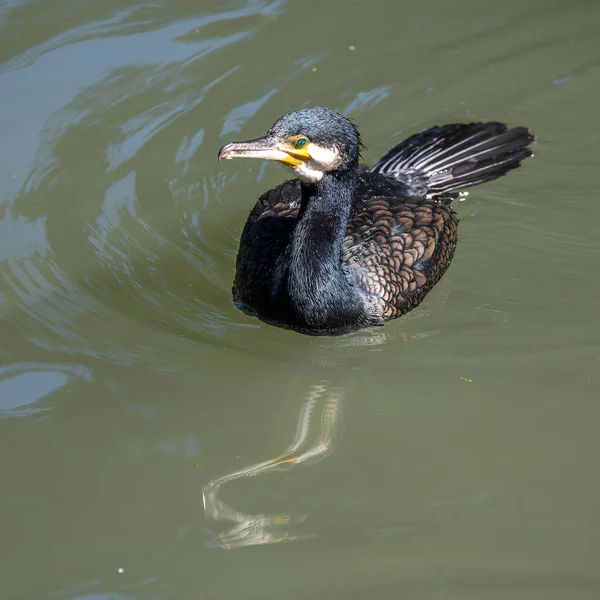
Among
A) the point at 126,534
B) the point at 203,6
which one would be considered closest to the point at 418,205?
the point at 126,534

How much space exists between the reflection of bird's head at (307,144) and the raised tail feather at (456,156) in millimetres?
1702

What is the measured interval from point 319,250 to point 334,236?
0.12 meters

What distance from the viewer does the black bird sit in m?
5.50

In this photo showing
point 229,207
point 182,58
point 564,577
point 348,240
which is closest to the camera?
point 564,577

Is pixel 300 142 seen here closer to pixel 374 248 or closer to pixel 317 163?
pixel 317 163

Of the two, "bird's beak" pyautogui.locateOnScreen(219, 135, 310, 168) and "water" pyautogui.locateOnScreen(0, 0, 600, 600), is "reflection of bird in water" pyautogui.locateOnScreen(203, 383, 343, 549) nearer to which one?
"water" pyautogui.locateOnScreen(0, 0, 600, 600)

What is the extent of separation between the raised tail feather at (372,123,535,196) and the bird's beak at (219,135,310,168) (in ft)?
6.18

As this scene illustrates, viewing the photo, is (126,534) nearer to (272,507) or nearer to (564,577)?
(272,507)

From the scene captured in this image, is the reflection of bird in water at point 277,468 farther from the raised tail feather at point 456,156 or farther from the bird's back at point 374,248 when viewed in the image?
the raised tail feather at point 456,156

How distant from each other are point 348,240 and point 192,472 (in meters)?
2.00

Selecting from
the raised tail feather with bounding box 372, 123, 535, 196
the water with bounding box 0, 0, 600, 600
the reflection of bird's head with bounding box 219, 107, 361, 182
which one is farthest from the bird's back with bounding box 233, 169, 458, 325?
the reflection of bird's head with bounding box 219, 107, 361, 182

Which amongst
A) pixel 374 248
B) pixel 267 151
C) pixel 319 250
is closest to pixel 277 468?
pixel 319 250

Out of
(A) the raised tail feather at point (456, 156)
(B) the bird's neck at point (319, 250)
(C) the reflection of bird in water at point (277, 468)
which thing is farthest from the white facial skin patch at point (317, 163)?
(A) the raised tail feather at point (456, 156)

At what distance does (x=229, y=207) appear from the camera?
730 cm
